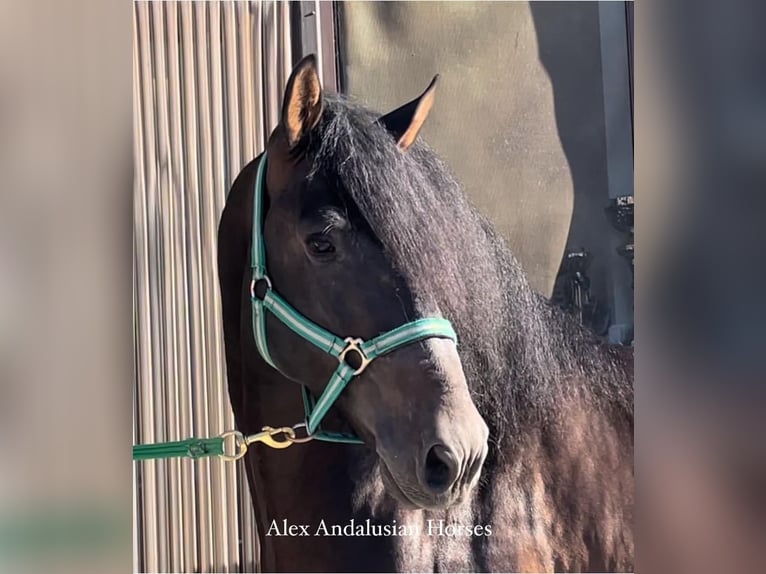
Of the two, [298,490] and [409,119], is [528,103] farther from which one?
[298,490]

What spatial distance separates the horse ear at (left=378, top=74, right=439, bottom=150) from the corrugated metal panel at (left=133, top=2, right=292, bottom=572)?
0.18m

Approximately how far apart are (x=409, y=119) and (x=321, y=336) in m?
0.35

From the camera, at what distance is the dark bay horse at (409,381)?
705mm

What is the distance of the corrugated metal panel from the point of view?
84 centimetres

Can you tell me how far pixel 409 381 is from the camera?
2.25 ft

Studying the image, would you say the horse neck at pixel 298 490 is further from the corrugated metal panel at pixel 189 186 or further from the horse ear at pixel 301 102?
the horse ear at pixel 301 102

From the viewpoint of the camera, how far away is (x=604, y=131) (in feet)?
2.86

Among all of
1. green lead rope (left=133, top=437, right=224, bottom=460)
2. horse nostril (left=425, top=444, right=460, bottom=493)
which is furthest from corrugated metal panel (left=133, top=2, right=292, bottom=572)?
horse nostril (left=425, top=444, right=460, bottom=493)

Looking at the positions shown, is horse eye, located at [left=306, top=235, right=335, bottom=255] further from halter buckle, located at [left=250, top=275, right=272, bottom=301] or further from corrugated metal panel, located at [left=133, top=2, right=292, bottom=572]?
corrugated metal panel, located at [left=133, top=2, right=292, bottom=572]

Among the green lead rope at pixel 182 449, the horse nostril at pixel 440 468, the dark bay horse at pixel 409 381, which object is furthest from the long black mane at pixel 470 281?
the green lead rope at pixel 182 449

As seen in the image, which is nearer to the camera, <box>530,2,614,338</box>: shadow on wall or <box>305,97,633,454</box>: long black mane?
<box>305,97,633,454</box>: long black mane
